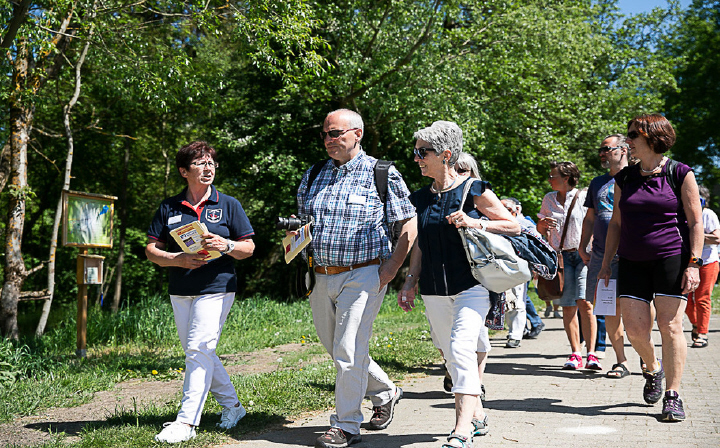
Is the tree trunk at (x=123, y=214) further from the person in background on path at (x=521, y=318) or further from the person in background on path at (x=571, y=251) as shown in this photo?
the person in background on path at (x=571, y=251)

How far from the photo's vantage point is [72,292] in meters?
28.0

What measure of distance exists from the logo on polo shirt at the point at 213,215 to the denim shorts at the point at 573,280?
13.4 feet

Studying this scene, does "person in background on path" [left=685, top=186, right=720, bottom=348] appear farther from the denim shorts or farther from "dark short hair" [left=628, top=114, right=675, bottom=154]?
"dark short hair" [left=628, top=114, right=675, bottom=154]

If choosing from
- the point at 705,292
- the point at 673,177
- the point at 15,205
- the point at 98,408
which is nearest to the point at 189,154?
the point at 98,408

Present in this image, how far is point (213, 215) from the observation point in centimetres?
493

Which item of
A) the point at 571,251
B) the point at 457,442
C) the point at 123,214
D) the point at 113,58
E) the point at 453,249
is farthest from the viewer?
the point at 123,214

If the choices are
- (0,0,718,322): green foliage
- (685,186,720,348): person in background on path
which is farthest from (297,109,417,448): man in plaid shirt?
(0,0,718,322): green foliage

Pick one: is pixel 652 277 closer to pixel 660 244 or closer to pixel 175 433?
pixel 660 244

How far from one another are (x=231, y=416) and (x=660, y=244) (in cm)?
328

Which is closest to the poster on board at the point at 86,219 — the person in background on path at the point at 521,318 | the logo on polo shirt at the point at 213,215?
the logo on polo shirt at the point at 213,215

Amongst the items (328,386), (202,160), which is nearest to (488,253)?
(202,160)

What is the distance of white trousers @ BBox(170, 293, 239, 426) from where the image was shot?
459cm

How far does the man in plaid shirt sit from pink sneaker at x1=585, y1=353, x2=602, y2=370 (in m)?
3.25

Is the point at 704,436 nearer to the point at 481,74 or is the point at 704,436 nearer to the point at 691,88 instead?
the point at 481,74
